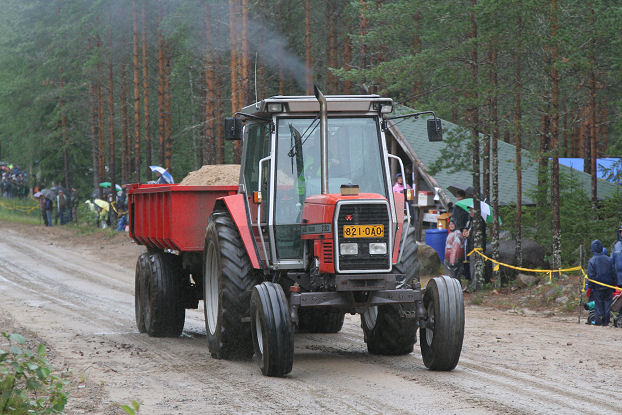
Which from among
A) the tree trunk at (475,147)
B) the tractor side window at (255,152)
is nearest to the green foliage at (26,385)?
the tractor side window at (255,152)

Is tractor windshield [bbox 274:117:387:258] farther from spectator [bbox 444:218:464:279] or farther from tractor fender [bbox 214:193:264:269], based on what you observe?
spectator [bbox 444:218:464:279]

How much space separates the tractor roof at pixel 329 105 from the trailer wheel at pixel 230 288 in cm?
138

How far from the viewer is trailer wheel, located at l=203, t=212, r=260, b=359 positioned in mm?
9242

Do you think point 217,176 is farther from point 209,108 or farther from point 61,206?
point 61,206

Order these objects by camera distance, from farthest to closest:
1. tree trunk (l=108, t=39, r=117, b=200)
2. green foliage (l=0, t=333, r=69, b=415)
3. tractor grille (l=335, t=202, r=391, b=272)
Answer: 1. tree trunk (l=108, t=39, r=117, b=200)
2. tractor grille (l=335, t=202, r=391, b=272)
3. green foliage (l=0, t=333, r=69, b=415)

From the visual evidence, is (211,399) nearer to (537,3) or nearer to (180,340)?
(180,340)

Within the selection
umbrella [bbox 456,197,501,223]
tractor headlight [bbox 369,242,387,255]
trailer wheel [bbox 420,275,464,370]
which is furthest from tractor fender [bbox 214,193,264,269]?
umbrella [bbox 456,197,501,223]

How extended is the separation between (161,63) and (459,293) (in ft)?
96.4

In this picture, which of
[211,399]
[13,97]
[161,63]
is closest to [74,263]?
[161,63]

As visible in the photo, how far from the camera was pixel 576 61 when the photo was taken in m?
17.1

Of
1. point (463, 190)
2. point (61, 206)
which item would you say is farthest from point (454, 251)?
point (61, 206)

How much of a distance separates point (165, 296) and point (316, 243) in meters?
3.90

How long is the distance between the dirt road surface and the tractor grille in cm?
109

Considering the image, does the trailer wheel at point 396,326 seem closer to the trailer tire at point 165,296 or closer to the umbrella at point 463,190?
the trailer tire at point 165,296
